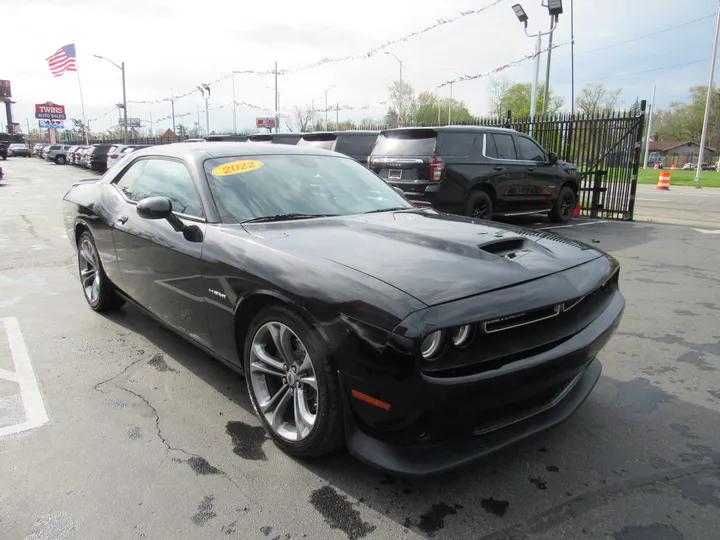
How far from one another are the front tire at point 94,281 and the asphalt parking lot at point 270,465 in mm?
457

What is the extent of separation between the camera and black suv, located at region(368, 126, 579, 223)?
846cm

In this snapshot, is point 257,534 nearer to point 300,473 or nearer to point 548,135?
point 300,473

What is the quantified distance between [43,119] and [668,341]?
93705 millimetres

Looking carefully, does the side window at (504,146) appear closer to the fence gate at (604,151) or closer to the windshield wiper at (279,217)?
the fence gate at (604,151)

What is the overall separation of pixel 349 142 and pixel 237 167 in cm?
916

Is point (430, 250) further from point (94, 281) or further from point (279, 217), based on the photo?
point (94, 281)

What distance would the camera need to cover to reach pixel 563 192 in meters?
10.7

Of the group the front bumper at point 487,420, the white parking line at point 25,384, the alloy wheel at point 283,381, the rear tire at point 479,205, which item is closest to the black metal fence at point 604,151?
the rear tire at point 479,205

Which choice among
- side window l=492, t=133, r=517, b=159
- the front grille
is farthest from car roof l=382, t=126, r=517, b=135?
the front grille

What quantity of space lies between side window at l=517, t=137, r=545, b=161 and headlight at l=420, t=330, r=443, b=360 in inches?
329

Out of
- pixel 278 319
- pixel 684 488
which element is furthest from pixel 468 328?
pixel 684 488

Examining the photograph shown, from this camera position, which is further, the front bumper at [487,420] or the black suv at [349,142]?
the black suv at [349,142]

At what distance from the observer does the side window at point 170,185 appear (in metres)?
3.36

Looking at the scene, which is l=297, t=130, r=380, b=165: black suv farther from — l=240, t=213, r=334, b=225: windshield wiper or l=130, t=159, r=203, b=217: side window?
l=240, t=213, r=334, b=225: windshield wiper
